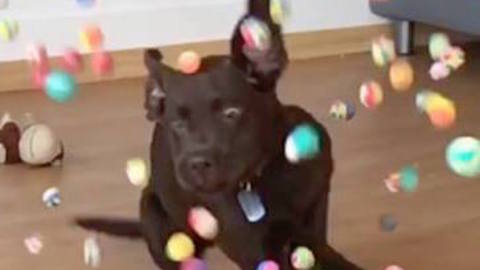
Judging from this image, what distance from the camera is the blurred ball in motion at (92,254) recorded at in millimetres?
1495

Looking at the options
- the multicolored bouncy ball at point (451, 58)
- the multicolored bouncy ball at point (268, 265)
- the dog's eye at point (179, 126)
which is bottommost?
the multicolored bouncy ball at point (268, 265)

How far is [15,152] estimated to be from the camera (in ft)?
6.55

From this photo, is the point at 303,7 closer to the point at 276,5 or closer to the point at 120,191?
the point at 120,191

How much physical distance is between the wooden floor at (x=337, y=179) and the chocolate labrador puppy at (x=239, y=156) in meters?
0.21

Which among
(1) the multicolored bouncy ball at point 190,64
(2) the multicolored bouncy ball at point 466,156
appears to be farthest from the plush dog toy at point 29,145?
(2) the multicolored bouncy ball at point 466,156

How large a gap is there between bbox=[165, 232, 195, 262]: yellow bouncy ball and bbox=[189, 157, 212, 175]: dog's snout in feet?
0.65

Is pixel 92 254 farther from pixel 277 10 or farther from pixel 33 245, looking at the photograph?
pixel 277 10

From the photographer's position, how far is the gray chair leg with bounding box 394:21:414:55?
2.85m

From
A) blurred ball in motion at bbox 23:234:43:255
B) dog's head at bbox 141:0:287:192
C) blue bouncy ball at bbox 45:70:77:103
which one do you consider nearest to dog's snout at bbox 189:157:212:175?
dog's head at bbox 141:0:287:192

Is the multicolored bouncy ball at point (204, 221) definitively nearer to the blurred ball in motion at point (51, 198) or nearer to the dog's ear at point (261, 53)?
the dog's ear at point (261, 53)

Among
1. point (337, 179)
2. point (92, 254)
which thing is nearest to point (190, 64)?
point (92, 254)

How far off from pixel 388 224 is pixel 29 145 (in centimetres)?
74

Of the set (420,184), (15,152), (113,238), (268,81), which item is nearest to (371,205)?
(420,184)

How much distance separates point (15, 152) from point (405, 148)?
75 cm
